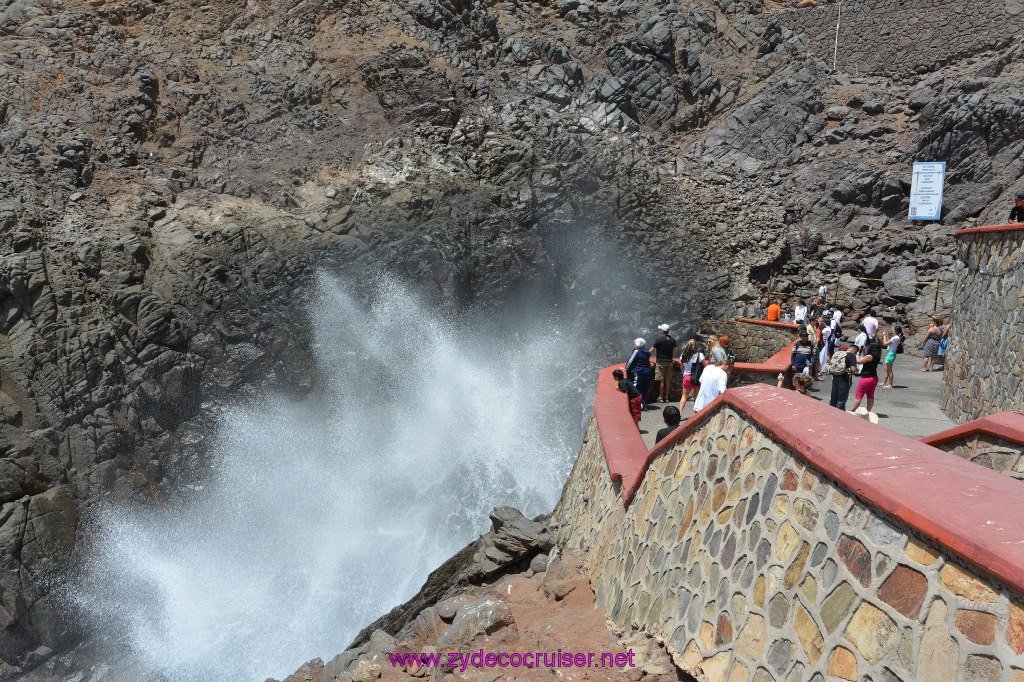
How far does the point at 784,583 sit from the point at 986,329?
8516 millimetres

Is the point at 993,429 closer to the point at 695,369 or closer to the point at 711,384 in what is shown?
the point at 711,384

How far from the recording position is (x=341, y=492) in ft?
54.7

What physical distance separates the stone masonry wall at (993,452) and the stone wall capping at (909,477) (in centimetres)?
169

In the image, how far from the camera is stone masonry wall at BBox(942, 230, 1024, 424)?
328 inches

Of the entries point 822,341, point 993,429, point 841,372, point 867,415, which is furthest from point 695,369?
point 993,429

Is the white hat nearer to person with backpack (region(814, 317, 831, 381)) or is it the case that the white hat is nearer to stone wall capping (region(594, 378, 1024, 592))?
person with backpack (region(814, 317, 831, 381))

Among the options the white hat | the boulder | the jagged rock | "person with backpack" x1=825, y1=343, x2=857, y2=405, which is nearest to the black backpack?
"person with backpack" x1=825, y1=343, x2=857, y2=405

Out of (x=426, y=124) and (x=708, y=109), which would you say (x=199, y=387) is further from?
(x=708, y=109)

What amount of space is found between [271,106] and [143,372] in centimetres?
1178

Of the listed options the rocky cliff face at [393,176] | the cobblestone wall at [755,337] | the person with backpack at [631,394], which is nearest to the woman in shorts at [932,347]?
the cobblestone wall at [755,337]

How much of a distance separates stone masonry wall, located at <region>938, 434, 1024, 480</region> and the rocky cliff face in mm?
15614

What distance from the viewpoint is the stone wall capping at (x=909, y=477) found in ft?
6.67

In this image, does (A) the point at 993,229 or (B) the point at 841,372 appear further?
(A) the point at 993,229

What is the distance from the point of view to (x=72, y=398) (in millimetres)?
16078
